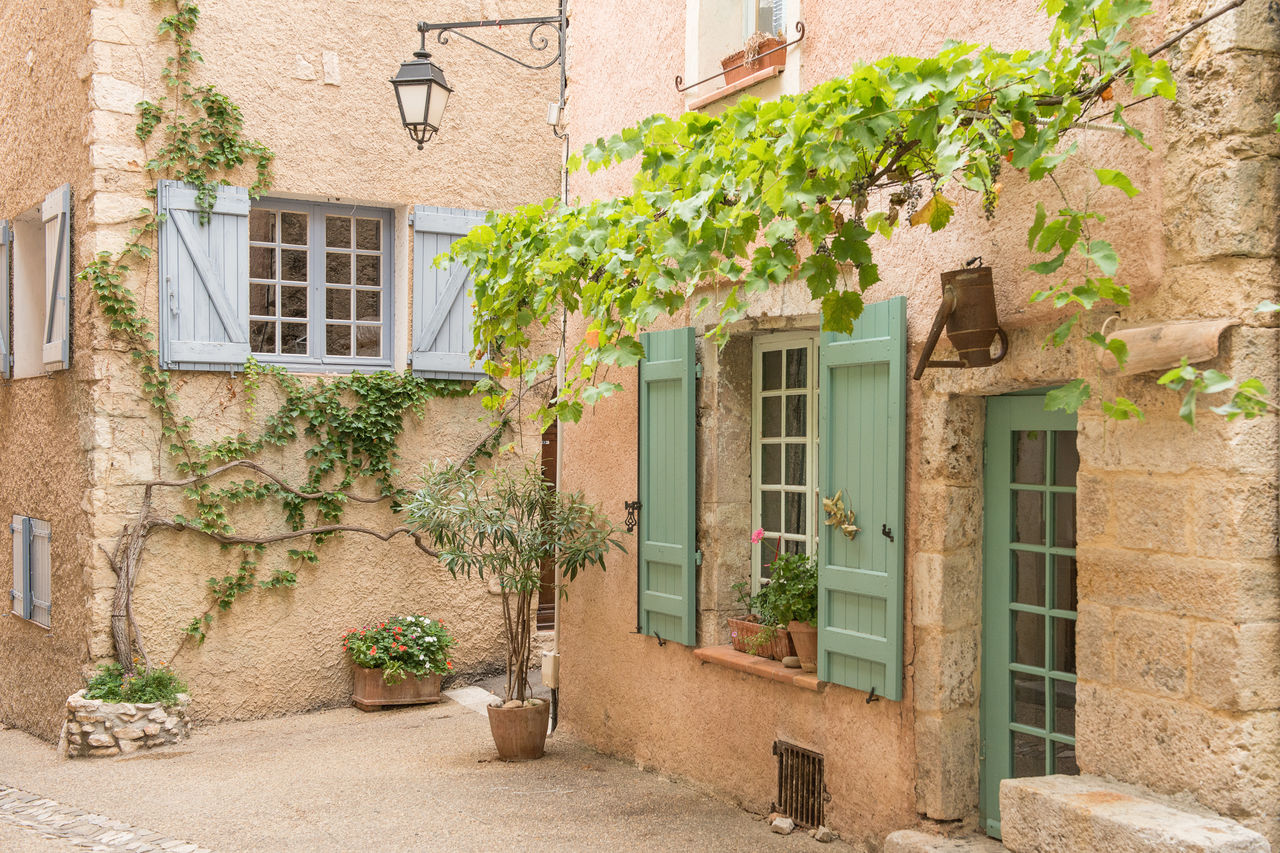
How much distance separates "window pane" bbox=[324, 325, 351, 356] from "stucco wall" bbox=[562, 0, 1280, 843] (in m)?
3.49

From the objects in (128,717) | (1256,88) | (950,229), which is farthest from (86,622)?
(1256,88)

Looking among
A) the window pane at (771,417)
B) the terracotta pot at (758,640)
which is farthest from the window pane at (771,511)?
the terracotta pot at (758,640)

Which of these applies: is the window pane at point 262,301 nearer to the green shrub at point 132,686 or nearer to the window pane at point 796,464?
the green shrub at point 132,686

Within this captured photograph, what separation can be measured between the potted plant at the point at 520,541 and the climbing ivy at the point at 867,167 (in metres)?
2.04

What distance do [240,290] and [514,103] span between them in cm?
237

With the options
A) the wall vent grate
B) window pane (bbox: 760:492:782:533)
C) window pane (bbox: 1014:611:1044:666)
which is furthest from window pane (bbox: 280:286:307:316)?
window pane (bbox: 1014:611:1044:666)

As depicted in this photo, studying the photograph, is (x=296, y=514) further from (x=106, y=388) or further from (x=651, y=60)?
(x=651, y=60)

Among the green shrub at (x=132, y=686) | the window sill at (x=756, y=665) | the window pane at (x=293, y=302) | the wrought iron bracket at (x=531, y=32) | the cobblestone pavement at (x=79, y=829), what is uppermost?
Answer: the wrought iron bracket at (x=531, y=32)

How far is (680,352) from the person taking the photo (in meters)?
5.71

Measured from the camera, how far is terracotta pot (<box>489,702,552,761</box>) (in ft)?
20.8

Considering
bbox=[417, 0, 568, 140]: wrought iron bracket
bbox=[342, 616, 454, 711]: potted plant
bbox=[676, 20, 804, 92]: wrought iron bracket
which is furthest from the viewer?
bbox=[342, 616, 454, 711]: potted plant

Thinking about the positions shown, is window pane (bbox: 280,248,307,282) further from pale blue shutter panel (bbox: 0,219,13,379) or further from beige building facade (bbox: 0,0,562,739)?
pale blue shutter panel (bbox: 0,219,13,379)

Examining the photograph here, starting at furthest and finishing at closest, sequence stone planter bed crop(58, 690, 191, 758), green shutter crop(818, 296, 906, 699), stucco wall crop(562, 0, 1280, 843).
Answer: stone planter bed crop(58, 690, 191, 758)
green shutter crop(818, 296, 906, 699)
stucco wall crop(562, 0, 1280, 843)

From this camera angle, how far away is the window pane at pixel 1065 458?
4.11 meters
